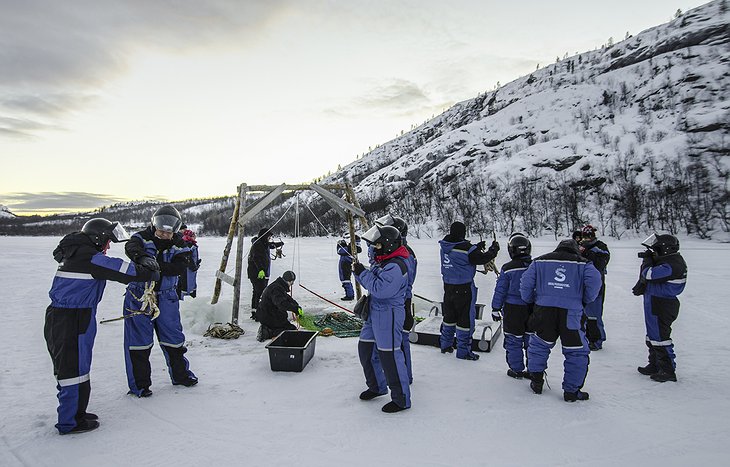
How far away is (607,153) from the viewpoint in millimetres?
47344

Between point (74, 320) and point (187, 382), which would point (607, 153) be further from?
point (74, 320)

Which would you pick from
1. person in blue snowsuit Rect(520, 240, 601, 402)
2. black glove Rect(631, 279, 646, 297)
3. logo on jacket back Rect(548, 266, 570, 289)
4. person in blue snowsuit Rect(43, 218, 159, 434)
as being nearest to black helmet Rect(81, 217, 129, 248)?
person in blue snowsuit Rect(43, 218, 159, 434)

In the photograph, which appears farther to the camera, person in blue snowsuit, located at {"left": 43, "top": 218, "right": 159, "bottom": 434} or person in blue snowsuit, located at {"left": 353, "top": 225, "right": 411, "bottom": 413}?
person in blue snowsuit, located at {"left": 353, "top": 225, "right": 411, "bottom": 413}

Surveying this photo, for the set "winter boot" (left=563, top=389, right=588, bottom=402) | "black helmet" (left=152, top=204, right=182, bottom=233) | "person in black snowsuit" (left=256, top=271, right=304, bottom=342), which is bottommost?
Answer: "winter boot" (left=563, top=389, right=588, bottom=402)

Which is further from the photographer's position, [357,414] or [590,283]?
[590,283]

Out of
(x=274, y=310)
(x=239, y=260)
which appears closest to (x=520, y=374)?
(x=274, y=310)

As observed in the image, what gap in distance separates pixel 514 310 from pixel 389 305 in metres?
2.16

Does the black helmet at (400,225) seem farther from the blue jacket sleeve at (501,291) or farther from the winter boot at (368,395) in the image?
the winter boot at (368,395)

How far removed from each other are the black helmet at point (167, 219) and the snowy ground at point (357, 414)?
2.02 m

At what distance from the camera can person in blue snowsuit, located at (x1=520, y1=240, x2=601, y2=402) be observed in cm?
439

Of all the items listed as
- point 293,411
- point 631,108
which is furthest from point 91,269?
point 631,108

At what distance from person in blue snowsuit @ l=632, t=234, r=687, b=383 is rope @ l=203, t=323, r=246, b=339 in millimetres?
6580

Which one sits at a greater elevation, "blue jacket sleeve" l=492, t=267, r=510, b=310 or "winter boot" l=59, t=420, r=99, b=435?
"blue jacket sleeve" l=492, t=267, r=510, b=310

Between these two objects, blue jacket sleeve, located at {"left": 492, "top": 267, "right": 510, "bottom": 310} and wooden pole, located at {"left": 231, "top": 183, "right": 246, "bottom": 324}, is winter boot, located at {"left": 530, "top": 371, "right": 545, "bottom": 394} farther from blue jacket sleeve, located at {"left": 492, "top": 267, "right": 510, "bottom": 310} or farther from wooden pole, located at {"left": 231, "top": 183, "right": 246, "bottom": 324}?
wooden pole, located at {"left": 231, "top": 183, "right": 246, "bottom": 324}
